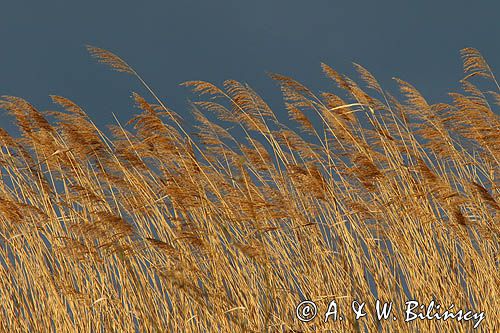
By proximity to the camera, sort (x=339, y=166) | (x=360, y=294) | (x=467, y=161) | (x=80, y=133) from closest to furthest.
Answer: (x=360, y=294) → (x=80, y=133) → (x=339, y=166) → (x=467, y=161)

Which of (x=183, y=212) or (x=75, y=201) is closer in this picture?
(x=183, y=212)

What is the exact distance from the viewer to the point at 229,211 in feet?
13.7

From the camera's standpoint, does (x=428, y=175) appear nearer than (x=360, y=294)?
No

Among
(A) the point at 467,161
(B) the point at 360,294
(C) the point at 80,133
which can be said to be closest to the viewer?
(B) the point at 360,294

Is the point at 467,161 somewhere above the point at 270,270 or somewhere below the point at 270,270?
above

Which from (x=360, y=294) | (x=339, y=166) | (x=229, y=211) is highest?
(x=339, y=166)

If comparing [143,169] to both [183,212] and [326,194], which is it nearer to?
[183,212]

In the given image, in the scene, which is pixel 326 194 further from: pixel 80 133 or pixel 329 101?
pixel 80 133

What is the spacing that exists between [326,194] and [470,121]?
1.23 m

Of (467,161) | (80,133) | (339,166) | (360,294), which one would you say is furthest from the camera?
(467,161)

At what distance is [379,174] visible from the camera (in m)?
4.17

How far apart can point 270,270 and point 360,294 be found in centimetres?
48

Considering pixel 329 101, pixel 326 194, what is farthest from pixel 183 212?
pixel 329 101

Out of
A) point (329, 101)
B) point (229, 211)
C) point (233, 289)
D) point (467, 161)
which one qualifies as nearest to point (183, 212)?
point (229, 211)
